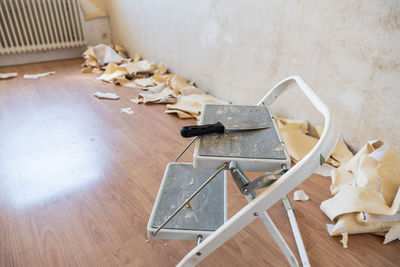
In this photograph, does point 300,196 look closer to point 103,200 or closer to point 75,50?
point 103,200

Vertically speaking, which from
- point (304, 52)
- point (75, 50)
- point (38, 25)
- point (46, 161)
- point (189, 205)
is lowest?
point (46, 161)

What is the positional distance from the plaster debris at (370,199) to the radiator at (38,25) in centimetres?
417

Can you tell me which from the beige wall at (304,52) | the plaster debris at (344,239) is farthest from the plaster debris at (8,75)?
the plaster debris at (344,239)

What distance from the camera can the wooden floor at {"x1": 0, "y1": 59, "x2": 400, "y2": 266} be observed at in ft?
3.63

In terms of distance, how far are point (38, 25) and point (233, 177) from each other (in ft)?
13.8

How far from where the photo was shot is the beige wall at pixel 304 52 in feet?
4.63

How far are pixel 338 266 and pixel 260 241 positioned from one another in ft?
1.04

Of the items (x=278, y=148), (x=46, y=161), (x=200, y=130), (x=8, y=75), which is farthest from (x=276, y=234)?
(x=8, y=75)

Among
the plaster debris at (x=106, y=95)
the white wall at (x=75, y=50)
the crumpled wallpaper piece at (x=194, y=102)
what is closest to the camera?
the crumpled wallpaper piece at (x=194, y=102)

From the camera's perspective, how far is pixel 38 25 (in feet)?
12.2

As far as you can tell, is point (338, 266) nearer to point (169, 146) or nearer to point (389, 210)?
point (389, 210)

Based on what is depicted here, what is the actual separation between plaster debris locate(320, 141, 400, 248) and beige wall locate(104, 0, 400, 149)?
0.79ft

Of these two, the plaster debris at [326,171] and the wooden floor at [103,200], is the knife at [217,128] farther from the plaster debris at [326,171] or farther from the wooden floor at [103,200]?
the plaster debris at [326,171]

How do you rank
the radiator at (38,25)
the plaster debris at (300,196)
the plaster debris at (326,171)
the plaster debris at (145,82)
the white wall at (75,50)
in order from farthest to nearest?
the white wall at (75,50) → the radiator at (38,25) → the plaster debris at (145,82) → the plaster debris at (326,171) → the plaster debris at (300,196)
